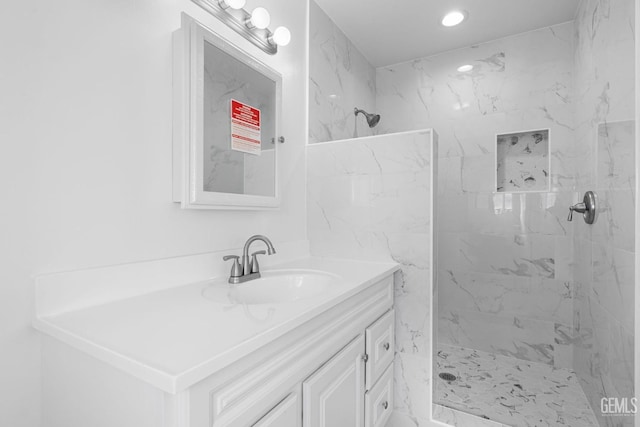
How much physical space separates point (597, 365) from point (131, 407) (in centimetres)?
A: 208

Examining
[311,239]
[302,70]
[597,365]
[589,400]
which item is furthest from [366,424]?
[302,70]

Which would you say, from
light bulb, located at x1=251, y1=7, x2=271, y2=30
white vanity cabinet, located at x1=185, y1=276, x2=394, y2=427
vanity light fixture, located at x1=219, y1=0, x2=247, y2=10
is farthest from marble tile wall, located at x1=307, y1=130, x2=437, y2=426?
vanity light fixture, located at x1=219, y1=0, x2=247, y2=10

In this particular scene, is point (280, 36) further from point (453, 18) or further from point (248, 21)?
point (453, 18)

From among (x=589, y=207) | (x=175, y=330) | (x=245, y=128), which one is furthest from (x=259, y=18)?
(x=589, y=207)

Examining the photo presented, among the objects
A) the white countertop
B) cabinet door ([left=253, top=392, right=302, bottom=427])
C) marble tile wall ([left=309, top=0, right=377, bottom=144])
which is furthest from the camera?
marble tile wall ([left=309, top=0, right=377, bottom=144])

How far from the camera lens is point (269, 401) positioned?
72cm

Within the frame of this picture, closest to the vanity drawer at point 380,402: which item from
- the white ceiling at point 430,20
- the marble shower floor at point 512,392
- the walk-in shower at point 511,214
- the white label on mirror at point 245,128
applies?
the walk-in shower at point 511,214

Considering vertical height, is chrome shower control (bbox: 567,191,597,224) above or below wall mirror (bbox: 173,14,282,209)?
below

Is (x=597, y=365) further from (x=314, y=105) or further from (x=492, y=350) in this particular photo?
(x=314, y=105)

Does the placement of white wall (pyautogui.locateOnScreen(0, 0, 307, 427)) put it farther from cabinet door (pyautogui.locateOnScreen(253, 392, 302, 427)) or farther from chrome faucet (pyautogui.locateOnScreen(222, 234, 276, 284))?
cabinet door (pyautogui.locateOnScreen(253, 392, 302, 427))

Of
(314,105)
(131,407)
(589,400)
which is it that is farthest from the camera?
(314,105)

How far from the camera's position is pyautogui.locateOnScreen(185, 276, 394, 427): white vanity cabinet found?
621mm

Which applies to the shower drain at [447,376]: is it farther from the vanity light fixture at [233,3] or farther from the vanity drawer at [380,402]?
the vanity light fixture at [233,3]
